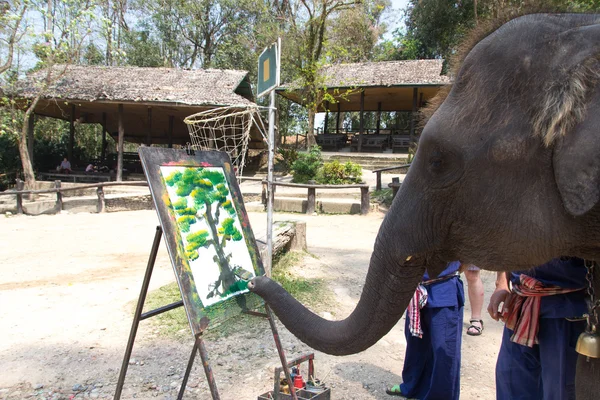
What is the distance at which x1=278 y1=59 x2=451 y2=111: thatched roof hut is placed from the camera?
19891 millimetres

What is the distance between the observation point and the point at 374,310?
147 centimetres

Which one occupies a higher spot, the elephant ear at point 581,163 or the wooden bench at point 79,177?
the elephant ear at point 581,163

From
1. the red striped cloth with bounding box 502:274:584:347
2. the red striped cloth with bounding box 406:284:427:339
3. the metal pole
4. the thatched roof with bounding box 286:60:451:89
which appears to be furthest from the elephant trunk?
the thatched roof with bounding box 286:60:451:89

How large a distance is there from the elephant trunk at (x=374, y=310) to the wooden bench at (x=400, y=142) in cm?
2063

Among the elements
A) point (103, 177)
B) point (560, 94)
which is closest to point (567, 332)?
point (560, 94)

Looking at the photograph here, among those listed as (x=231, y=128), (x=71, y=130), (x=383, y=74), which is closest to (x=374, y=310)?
(x=231, y=128)

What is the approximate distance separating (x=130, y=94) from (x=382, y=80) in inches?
425

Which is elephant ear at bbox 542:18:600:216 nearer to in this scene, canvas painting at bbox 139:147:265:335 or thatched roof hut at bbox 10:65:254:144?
canvas painting at bbox 139:147:265:335

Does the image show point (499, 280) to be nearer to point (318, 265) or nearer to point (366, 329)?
point (366, 329)

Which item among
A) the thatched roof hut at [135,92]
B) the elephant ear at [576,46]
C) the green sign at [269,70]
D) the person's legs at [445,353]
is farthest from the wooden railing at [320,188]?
the elephant ear at [576,46]

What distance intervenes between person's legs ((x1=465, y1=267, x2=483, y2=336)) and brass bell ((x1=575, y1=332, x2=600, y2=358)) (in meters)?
2.47

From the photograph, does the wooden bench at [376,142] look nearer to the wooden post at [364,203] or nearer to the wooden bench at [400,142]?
the wooden bench at [400,142]

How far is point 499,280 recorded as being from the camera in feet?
7.62

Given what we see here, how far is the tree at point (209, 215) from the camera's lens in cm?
251
